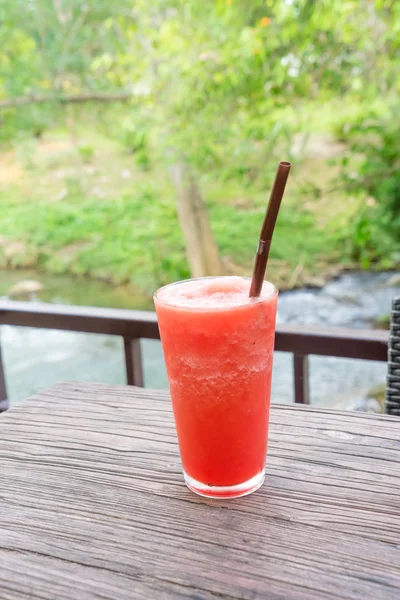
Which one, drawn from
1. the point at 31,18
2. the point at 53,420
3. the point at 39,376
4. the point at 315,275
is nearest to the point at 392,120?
the point at 315,275

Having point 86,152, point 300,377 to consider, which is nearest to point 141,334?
point 300,377

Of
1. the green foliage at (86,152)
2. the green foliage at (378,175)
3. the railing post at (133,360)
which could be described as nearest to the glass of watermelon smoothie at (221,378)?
the railing post at (133,360)

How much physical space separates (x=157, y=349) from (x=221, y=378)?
4926 millimetres

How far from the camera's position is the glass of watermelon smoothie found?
0.59m

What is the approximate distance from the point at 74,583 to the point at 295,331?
0.82 m

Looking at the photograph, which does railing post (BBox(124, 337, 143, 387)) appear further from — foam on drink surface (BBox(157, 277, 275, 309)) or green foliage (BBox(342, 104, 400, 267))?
green foliage (BBox(342, 104, 400, 267))

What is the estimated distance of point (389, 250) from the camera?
6383 mm

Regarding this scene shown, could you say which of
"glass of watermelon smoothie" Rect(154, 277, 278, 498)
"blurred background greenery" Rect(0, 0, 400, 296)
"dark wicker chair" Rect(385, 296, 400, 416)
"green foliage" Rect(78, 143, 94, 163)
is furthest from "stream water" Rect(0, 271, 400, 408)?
"green foliage" Rect(78, 143, 94, 163)

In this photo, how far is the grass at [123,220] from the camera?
7539mm

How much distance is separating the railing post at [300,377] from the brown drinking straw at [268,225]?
68 centimetres

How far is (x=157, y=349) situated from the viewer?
5.49 metres

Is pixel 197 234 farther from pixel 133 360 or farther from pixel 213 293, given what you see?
pixel 213 293

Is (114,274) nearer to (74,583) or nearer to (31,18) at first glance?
(31,18)

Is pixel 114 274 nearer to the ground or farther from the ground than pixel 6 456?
nearer to the ground
